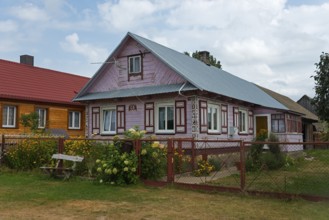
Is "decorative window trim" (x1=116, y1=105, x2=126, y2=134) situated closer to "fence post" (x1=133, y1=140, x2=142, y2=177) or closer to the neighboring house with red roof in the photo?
the neighboring house with red roof

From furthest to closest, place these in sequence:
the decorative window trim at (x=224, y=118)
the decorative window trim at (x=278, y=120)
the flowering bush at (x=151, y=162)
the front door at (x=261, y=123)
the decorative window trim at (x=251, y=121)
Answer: the front door at (x=261, y=123)
the decorative window trim at (x=278, y=120)
the decorative window trim at (x=251, y=121)
the decorative window trim at (x=224, y=118)
the flowering bush at (x=151, y=162)

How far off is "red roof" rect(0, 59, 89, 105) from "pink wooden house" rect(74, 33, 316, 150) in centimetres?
434

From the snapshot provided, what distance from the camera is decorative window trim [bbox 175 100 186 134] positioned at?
17.8 metres

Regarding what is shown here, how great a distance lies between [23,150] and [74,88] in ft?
51.3

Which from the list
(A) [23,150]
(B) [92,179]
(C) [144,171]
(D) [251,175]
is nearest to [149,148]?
(C) [144,171]

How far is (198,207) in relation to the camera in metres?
8.12

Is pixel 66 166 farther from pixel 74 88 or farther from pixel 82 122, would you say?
pixel 74 88

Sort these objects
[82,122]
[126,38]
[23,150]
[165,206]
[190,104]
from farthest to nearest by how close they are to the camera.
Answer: [82,122] → [126,38] → [190,104] → [23,150] → [165,206]

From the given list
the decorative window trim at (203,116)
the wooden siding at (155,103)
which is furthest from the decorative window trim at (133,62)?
the decorative window trim at (203,116)

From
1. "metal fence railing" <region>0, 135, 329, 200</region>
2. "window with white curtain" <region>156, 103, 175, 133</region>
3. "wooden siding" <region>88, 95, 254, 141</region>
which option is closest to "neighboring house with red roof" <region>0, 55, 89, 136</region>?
"wooden siding" <region>88, 95, 254, 141</region>

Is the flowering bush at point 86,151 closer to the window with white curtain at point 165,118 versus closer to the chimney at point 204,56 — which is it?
the window with white curtain at point 165,118

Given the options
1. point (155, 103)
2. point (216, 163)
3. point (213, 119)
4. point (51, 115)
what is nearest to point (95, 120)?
point (155, 103)

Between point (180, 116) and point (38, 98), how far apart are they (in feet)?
36.4

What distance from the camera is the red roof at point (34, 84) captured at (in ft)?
77.7
